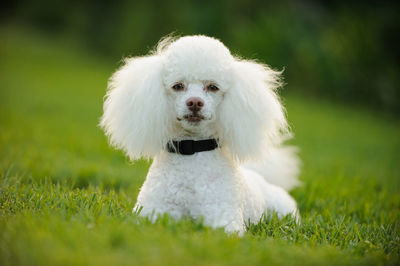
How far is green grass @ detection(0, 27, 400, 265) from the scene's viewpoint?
6.42 feet

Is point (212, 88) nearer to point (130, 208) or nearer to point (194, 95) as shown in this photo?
point (194, 95)

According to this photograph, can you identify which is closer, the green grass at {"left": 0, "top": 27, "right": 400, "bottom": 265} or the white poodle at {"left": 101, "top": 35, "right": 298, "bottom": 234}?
the green grass at {"left": 0, "top": 27, "right": 400, "bottom": 265}

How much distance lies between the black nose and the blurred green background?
13166 millimetres

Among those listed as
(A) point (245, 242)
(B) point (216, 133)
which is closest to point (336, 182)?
(B) point (216, 133)

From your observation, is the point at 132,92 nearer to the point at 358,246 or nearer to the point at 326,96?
the point at 358,246

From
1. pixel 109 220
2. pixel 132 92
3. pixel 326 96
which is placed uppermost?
pixel 326 96

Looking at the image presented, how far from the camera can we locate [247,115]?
276 centimetres

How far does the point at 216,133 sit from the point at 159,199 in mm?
623

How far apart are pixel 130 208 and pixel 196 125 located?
854 millimetres

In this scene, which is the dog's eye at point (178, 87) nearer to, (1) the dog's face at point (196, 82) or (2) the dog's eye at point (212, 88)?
(1) the dog's face at point (196, 82)

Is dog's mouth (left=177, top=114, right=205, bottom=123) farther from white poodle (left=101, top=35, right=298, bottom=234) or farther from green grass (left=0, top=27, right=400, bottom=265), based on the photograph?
green grass (left=0, top=27, right=400, bottom=265)

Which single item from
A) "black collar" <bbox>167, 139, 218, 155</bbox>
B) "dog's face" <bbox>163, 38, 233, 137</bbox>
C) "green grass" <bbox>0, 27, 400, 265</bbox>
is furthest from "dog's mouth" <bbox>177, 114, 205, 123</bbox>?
"green grass" <bbox>0, 27, 400, 265</bbox>

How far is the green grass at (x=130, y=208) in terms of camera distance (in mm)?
1956

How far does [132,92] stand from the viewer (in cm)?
283
